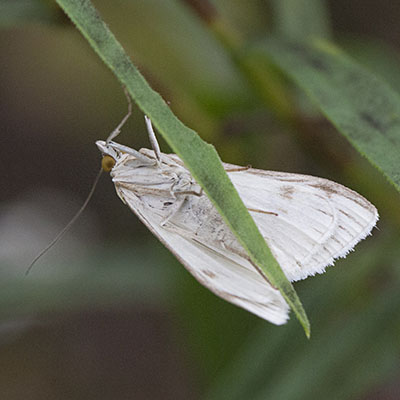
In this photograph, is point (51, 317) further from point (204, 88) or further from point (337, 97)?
point (337, 97)

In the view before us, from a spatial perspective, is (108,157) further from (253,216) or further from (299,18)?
(299,18)

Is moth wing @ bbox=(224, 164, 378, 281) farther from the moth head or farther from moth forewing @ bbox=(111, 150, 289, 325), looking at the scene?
the moth head

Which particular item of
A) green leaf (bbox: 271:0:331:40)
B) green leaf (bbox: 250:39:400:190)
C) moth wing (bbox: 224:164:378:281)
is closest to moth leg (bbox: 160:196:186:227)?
moth wing (bbox: 224:164:378:281)

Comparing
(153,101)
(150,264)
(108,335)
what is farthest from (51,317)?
(153,101)

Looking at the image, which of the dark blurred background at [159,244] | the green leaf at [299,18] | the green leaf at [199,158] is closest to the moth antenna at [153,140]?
the dark blurred background at [159,244]

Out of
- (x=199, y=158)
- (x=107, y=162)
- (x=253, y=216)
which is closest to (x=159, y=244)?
(x=107, y=162)

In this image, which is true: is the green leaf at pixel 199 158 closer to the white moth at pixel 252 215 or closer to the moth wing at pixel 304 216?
the white moth at pixel 252 215
